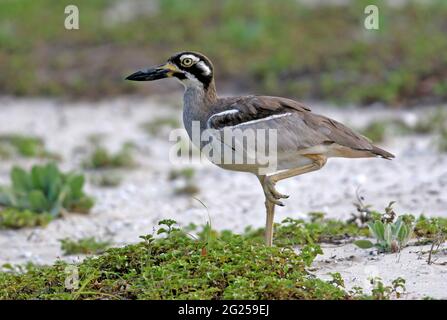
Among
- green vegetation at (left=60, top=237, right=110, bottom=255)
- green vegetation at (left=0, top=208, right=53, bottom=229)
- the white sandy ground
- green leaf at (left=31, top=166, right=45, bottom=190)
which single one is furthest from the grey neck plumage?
green leaf at (left=31, top=166, right=45, bottom=190)

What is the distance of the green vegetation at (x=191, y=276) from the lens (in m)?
4.89

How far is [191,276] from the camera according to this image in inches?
202

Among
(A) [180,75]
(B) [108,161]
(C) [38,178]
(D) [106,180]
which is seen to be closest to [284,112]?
(A) [180,75]

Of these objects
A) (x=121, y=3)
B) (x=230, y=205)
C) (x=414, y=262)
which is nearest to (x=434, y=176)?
(x=230, y=205)

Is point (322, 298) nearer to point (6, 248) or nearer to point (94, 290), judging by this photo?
point (94, 290)

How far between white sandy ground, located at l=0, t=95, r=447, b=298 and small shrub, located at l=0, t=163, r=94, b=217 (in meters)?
0.13

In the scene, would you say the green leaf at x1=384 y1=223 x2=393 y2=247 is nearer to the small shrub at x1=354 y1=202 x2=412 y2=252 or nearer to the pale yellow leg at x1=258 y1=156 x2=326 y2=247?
the small shrub at x1=354 y1=202 x2=412 y2=252

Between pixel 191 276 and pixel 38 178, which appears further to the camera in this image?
pixel 38 178

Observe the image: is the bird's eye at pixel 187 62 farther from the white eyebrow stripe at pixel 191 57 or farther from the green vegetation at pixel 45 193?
the green vegetation at pixel 45 193

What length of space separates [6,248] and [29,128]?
411cm

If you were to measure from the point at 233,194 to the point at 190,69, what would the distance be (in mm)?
2728

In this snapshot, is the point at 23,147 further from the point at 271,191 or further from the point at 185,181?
the point at 271,191

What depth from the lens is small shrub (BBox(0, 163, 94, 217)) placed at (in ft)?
26.9

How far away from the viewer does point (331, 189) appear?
8656 millimetres
